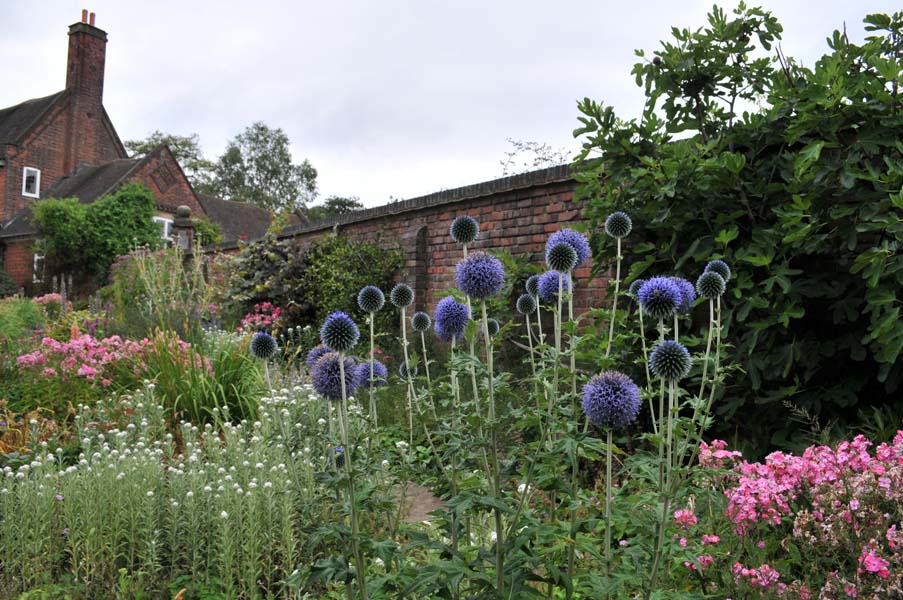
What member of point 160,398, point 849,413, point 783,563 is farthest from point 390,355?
point 783,563

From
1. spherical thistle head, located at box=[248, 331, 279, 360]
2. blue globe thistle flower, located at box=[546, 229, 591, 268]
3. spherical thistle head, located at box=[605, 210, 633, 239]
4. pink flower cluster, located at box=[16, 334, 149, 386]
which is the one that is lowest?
pink flower cluster, located at box=[16, 334, 149, 386]

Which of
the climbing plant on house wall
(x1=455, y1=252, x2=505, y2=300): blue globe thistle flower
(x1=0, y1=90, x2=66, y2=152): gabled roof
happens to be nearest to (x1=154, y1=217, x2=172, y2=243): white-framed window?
(x1=0, y1=90, x2=66, y2=152): gabled roof

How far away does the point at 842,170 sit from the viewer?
3.31 m

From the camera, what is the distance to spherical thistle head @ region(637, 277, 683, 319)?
82.8 inches

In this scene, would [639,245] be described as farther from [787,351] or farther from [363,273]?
[363,273]

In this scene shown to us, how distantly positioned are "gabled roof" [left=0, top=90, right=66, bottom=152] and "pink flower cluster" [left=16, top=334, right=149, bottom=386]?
77.7 ft

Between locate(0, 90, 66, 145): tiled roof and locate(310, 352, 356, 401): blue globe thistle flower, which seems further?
locate(0, 90, 66, 145): tiled roof

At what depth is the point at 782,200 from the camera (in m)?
3.67

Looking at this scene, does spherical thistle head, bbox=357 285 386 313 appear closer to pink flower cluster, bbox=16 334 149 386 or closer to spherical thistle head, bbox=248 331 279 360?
spherical thistle head, bbox=248 331 279 360

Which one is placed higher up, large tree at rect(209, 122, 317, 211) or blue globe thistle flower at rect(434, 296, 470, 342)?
large tree at rect(209, 122, 317, 211)

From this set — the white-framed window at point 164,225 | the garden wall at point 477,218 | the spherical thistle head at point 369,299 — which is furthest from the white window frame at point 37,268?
the spherical thistle head at point 369,299

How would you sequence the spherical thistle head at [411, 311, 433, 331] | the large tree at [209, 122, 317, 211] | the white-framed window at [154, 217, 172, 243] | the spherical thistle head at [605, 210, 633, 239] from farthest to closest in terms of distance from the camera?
the large tree at [209, 122, 317, 211] < the white-framed window at [154, 217, 172, 243] < the spherical thistle head at [411, 311, 433, 331] < the spherical thistle head at [605, 210, 633, 239]

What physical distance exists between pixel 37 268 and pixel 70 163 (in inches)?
241

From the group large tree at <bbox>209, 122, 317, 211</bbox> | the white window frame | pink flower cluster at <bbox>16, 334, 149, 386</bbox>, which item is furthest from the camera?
large tree at <bbox>209, 122, 317, 211</bbox>
